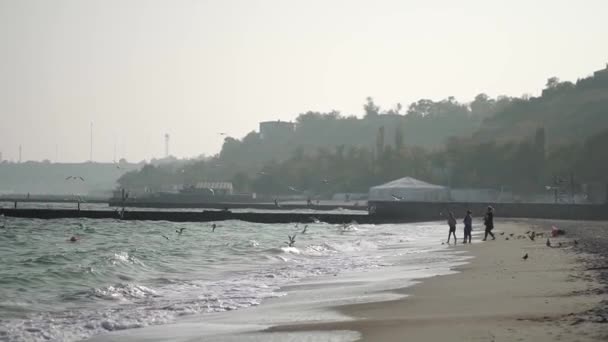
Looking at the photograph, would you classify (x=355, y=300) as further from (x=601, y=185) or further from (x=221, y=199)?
(x=221, y=199)

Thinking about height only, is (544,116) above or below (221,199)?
above

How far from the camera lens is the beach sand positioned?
11258 millimetres

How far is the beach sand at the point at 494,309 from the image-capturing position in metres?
11.3

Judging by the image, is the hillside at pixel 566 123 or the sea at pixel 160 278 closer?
the sea at pixel 160 278

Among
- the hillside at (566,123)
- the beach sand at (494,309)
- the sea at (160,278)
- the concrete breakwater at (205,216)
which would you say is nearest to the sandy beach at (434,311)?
the beach sand at (494,309)

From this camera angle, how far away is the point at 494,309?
544 inches

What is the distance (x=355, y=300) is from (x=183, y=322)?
12.3 feet

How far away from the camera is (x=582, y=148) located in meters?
134

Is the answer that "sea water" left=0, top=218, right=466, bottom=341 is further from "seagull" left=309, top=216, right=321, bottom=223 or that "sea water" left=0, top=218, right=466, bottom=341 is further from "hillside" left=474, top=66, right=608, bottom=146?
"hillside" left=474, top=66, right=608, bottom=146

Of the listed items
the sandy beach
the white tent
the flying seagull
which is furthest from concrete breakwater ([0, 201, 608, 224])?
the sandy beach

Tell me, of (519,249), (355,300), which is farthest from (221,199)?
(355,300)

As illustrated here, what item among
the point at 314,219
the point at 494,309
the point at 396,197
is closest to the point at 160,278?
the point at 494,309

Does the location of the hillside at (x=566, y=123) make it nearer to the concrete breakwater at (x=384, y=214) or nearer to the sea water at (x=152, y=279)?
the concrete breakwater at (x=384, y=214)

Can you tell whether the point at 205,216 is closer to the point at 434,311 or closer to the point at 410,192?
the point at 410,192
